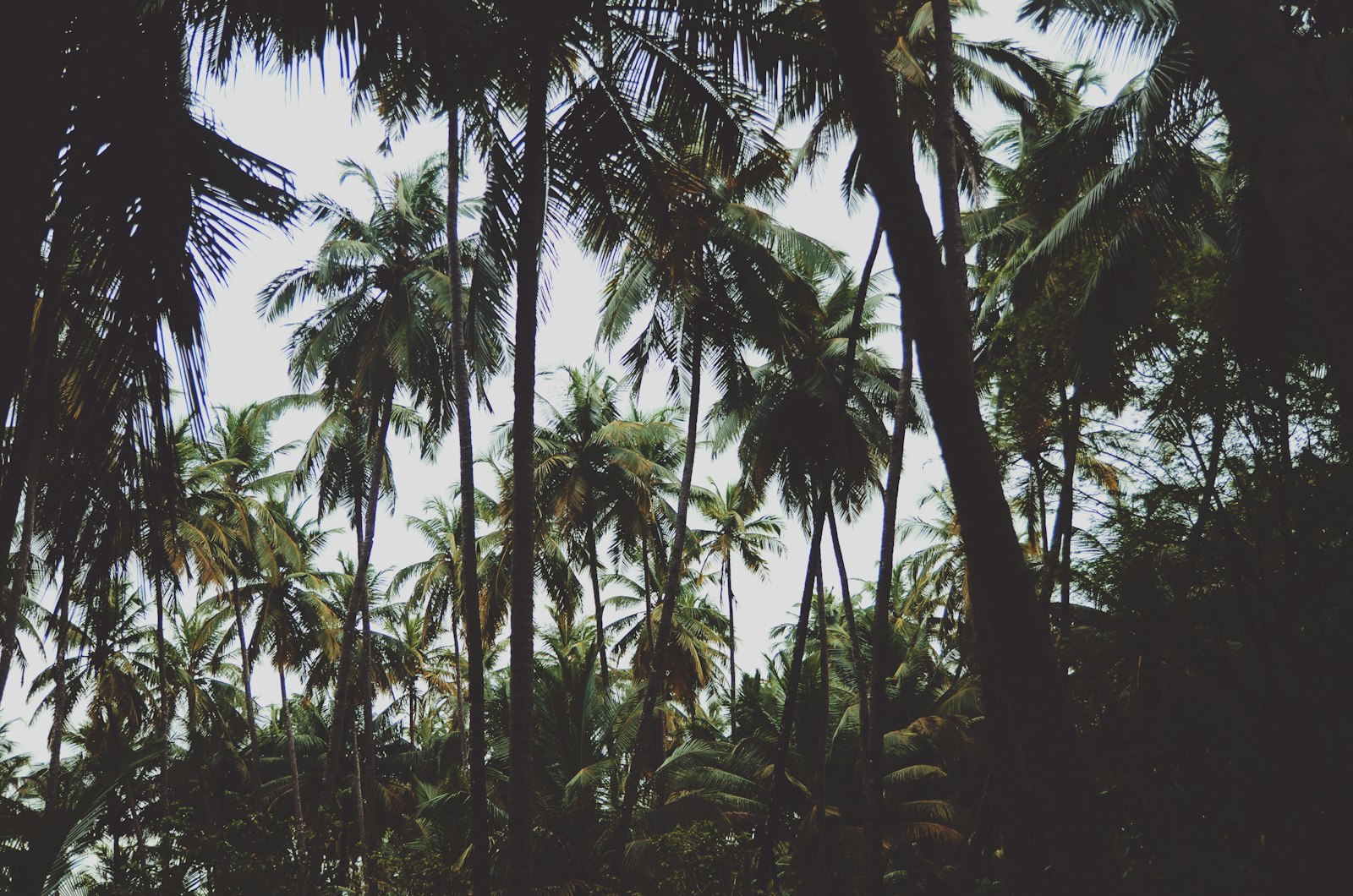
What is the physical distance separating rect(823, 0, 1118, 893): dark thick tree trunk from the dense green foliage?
0.07ft

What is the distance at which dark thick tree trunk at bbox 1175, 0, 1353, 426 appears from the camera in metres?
2.74

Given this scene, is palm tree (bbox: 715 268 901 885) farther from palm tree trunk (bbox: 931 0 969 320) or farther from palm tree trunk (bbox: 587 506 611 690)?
palm tree trunk (bbox: 931 0 969 320)

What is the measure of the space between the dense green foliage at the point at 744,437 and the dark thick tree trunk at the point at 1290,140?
14 millimetres

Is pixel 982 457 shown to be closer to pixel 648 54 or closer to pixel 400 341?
pixel 648 54

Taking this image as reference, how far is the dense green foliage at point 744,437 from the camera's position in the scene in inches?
146

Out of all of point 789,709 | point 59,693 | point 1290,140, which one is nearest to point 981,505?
point 1290,140

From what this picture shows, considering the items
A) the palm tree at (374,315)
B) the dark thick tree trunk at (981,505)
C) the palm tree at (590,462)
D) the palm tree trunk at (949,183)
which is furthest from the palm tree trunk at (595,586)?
the dark thick tree trunk at (981,505)

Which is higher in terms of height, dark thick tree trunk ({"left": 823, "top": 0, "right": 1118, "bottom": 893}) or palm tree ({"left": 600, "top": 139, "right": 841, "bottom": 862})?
palm tree ({"left": 600, "top": 139, "right": 841, "bottom": 862})

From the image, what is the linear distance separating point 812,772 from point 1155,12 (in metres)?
14.2

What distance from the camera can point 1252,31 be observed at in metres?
3.10

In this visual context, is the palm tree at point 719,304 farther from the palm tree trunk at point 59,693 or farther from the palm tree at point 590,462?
the palm tree trunk at point 59,693

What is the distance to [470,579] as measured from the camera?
11281 mm

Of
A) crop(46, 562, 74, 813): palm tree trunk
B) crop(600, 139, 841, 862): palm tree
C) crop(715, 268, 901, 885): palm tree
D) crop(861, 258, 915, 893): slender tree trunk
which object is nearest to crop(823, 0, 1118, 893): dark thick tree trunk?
crop(46, 562, 74, 813): palm tree trunk

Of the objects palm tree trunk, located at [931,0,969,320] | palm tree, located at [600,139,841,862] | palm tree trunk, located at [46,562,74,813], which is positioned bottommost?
palm tree trunk, located at [46,562,74,813]
